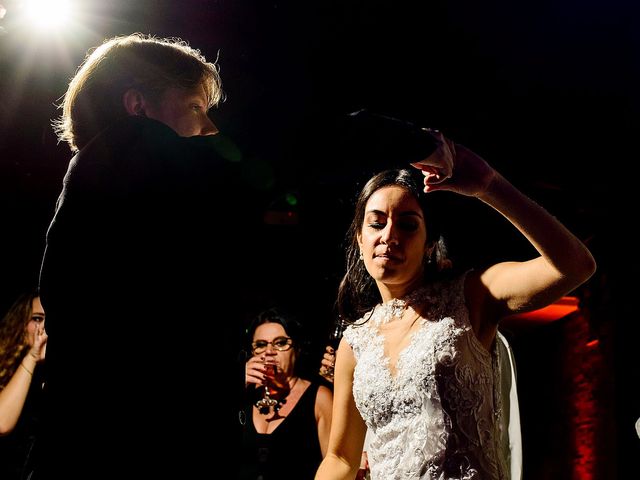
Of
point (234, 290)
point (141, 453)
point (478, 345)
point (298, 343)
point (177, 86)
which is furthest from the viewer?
point (298, 343)

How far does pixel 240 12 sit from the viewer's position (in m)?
4.51

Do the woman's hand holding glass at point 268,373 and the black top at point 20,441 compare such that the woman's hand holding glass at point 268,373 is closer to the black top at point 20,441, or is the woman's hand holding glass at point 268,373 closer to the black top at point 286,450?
the black top at point 286,450

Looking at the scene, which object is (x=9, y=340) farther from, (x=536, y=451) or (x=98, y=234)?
(x=536, y=451)

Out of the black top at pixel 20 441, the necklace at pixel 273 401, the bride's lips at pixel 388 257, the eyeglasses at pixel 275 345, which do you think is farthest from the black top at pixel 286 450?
→ the bride's lips at pixel 388 257

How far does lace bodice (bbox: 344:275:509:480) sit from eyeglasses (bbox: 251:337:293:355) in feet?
6.96

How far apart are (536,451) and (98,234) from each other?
29.0 feet

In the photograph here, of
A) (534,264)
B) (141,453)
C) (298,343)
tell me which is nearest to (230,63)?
(298,343)

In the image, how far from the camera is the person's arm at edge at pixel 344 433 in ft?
7.28

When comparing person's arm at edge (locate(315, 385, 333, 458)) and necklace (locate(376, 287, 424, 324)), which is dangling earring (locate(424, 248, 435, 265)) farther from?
person's arm at edge (locate(315, 385, 333, 458))

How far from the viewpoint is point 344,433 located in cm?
229

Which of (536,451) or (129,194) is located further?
(536,451)

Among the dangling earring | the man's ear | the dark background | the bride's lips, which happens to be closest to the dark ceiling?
the dark background

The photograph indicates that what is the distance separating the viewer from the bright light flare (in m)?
3.99

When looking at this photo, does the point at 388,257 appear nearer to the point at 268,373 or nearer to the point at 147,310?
the point at 147,310
